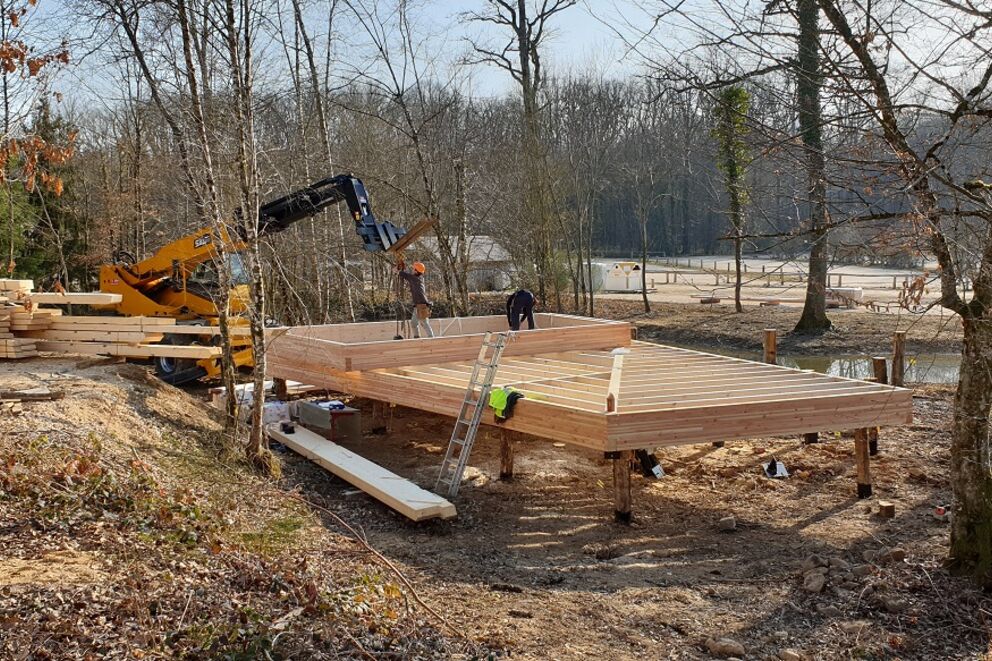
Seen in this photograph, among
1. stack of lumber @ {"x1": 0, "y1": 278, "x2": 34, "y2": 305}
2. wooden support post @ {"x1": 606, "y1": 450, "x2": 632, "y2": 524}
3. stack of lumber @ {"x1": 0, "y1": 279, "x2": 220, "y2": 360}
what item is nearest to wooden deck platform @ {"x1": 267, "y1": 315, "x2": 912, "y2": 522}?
wooden support post @ {"x1": 606, "y1": 450, "x2": 632, "y2": 524}

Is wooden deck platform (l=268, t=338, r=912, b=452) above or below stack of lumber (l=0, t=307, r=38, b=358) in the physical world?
below

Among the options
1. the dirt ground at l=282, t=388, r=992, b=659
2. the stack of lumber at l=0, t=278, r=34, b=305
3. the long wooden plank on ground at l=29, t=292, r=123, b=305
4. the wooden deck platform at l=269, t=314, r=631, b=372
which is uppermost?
the stack of lumber at l=0, t=278, r=34, b=305

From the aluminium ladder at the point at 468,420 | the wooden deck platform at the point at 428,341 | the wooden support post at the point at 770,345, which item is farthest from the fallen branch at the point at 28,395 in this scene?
the wooden support post at the point at 770,345

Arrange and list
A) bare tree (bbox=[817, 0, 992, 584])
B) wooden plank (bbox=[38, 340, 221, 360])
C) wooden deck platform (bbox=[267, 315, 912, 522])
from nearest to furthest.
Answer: bare tree (bbox=[817, 0, 992, 584])
wooden deck platform (bbox=[267, 315, 912, 522])
wooden plank (bbox=[38, 340, 221, 360])

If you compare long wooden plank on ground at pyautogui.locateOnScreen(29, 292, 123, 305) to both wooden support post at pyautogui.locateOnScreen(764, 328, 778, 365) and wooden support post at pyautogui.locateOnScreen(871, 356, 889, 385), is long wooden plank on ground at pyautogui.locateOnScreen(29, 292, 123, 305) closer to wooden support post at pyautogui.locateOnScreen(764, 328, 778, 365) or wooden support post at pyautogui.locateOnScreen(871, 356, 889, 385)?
wooden support post at pyautogui.locateOnScreen(764, 328, 778, 365)

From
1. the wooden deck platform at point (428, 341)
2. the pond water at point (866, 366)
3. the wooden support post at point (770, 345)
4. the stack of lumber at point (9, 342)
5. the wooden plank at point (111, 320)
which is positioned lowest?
the pond water at point (866, 366)

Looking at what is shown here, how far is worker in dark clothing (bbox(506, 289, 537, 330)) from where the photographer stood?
1391 centimetres

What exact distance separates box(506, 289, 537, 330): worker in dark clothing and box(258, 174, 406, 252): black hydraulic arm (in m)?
2.20

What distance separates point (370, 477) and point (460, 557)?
1.96 metres

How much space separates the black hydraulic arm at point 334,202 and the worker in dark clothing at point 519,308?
7.23 feet

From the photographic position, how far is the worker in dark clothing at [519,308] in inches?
548

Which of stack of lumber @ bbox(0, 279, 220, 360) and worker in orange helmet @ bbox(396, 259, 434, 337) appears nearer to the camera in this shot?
stack of lumber @ bbox(0, 279, 220, 360)

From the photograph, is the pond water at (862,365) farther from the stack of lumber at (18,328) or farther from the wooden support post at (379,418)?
the stack of lumber at (18,328)

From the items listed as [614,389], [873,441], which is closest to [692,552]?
[614,389]
